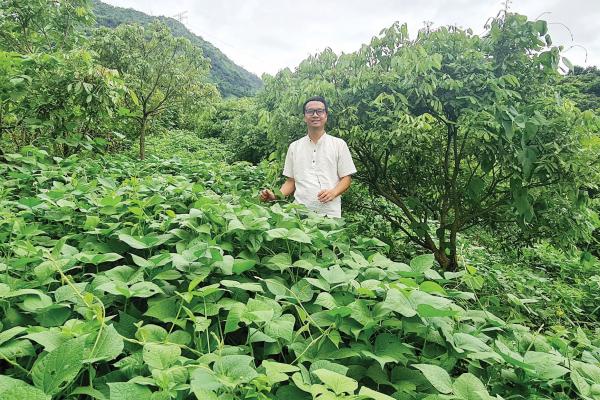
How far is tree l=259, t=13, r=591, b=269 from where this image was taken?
2617mm

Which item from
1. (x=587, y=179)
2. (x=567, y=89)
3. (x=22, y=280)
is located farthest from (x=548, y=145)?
(x=22, y=280)

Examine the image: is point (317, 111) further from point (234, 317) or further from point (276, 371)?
point (276, 371)

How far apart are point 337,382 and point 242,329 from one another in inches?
15.4

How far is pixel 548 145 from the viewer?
260 cm

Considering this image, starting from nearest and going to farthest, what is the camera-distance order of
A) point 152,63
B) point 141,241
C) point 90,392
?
point 90,392
point 141,241
point 152,63

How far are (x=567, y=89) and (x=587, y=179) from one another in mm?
922

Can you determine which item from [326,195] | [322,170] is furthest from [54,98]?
[326,195]

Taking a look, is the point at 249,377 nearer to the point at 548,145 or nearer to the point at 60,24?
the point at 548,145

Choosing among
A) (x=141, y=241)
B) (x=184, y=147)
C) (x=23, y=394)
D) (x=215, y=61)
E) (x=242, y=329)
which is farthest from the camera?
(x=215, y=61)

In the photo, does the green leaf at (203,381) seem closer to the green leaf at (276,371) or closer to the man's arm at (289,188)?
the green leaf at (276,371)

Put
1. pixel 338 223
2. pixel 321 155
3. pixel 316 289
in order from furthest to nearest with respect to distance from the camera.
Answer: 1. pixel 321 155
2. pixel 338 223
3. pixel 316 289

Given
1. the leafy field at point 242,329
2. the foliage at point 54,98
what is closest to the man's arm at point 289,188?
the leafy field at point 242,329

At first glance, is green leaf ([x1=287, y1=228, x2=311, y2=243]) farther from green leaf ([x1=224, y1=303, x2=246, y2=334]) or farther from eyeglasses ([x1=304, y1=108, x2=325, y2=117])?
eyeglasses ([x1=304, y1=108, x2=325, y2=117])

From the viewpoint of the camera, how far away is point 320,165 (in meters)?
2.89
